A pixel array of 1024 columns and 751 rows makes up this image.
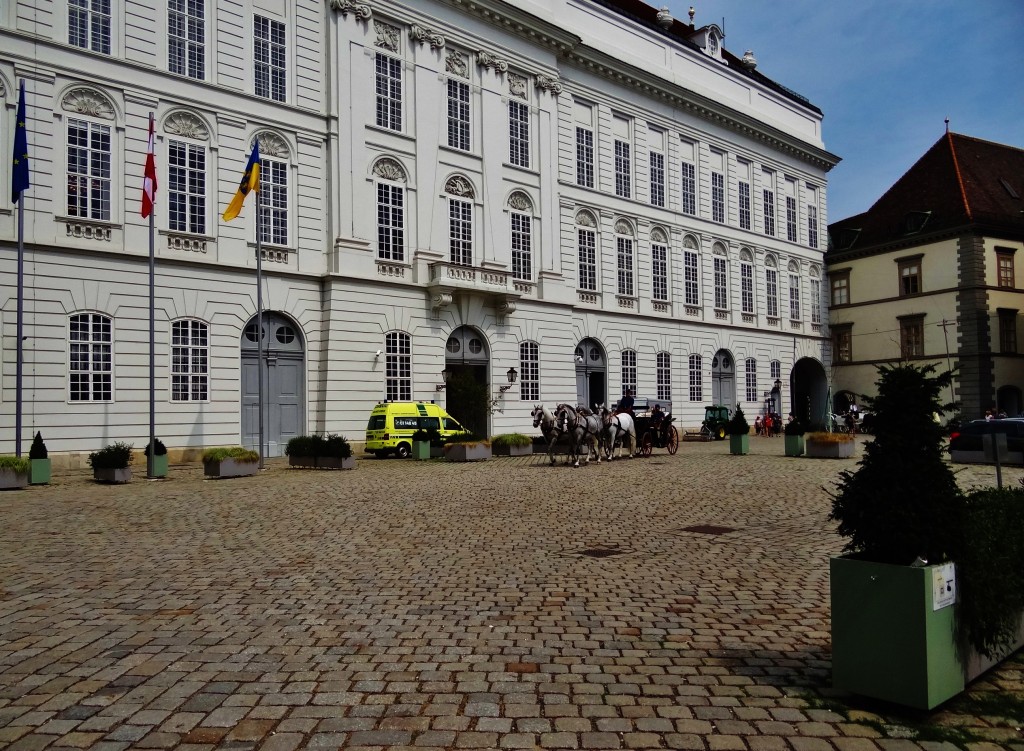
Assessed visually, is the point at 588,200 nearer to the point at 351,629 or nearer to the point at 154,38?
the point at 154,38

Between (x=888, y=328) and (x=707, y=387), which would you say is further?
(x=888, y=328)

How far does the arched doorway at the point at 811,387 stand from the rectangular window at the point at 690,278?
1244 centimetres

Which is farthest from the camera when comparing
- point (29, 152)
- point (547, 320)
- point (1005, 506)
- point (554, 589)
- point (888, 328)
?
point (888, 328)

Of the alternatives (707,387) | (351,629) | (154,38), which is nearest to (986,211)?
(707,387)

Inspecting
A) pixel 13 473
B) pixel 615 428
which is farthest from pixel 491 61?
pixel 13 473

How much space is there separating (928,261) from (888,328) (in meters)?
5.04

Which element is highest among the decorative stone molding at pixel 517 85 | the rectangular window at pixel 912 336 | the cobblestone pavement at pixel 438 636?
the decorative stone molding at pixel 517 85

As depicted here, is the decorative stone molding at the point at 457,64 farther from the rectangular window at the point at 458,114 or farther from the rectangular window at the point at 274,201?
the rectangular window at the point at 274,201

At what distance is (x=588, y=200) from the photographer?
4291cm

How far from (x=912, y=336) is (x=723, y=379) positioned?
528 inches

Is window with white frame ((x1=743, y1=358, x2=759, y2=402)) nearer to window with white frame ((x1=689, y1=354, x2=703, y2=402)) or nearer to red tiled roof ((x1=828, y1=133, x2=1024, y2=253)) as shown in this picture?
window with white frame ((x1=689, y1=354, x2=703, y2=402))

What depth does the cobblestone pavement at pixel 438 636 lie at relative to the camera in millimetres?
4812

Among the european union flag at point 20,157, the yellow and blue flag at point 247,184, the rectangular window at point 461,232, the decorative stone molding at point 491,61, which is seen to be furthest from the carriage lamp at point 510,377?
the european union flag at point 20,157

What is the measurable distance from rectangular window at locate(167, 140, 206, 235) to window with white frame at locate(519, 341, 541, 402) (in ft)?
51.0
